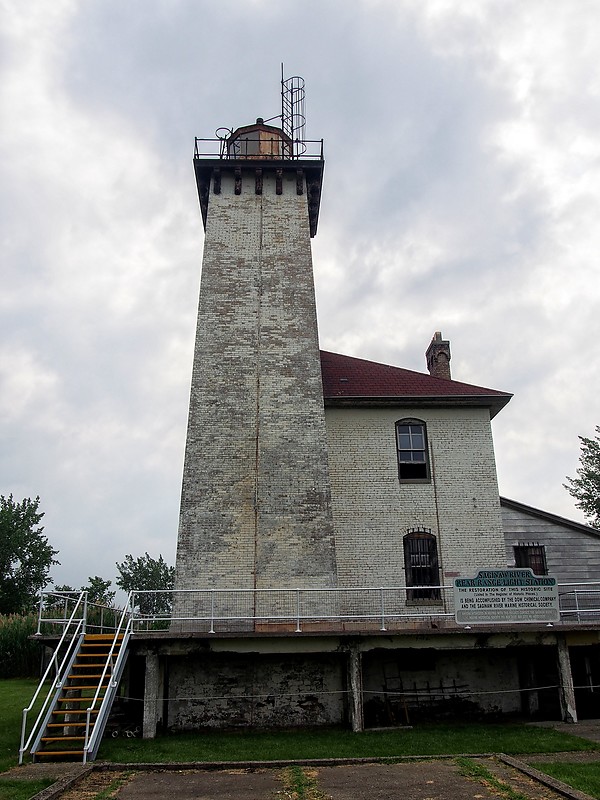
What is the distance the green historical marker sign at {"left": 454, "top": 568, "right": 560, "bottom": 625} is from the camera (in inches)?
500

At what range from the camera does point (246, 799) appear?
25.3 feet

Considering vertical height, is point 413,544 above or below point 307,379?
below

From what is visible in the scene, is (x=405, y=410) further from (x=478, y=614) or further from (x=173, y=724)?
(x=173, y=724)

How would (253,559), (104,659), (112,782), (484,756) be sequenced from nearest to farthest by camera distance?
1. (112,782)
2. (484,756)
3. (104,659)
4. (253,559)

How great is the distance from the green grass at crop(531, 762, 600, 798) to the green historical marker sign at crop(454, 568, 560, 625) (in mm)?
3740

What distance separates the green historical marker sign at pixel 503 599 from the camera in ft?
41.7

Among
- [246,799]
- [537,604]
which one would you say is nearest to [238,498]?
[537,604]

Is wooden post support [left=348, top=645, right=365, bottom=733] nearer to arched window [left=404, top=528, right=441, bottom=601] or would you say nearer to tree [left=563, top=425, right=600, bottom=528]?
arched window [left=404, top=528, right=441, bottom=601]

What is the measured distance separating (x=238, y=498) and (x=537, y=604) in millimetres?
6400

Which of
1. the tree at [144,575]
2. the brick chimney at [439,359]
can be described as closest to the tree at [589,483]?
the brick chimney at [439,359]

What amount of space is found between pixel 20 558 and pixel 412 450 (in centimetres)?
3353

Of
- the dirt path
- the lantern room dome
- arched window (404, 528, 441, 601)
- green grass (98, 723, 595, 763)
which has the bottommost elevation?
the dirt path

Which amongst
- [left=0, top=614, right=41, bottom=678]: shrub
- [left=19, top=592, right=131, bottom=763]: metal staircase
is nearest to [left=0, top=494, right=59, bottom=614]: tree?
[left=0, top=614, right=41, bottom=678]: shrub

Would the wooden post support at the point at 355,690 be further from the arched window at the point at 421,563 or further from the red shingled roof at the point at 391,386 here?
the red shingled roof at the point at 391,386
